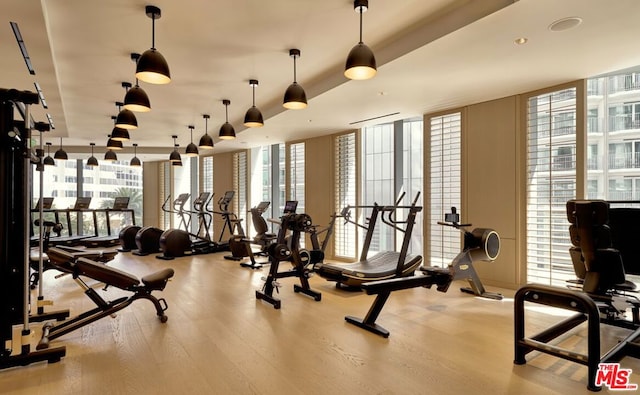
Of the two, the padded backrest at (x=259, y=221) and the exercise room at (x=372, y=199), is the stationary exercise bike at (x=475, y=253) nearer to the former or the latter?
the exercise room at (x=372, y=199)

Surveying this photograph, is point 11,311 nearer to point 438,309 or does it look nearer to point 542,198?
point 438,309

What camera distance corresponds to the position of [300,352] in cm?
310

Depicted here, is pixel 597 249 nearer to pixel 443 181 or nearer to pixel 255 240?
pixel 443 181

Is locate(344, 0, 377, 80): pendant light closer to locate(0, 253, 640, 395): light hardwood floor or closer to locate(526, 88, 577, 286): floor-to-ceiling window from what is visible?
locate(0, 253, 640, 395): light hardwood floor

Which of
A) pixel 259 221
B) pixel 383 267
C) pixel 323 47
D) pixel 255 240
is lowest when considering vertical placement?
pixel 383 267

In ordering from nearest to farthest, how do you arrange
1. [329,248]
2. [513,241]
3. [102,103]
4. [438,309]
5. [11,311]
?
[11,311]
[438,309]
[513,241]
[102,103]
[329,248]

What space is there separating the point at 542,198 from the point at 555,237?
543mm

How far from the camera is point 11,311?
2.84m

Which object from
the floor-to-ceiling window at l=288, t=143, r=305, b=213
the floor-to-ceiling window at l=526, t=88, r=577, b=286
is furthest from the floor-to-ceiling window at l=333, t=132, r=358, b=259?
the floor-to-ceiling window at l=526, t=88, r=577, b=286

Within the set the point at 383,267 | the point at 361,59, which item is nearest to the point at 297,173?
the point at 383,267

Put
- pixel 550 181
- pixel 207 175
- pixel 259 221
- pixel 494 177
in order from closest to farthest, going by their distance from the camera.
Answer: pixel 550 181, pixel 494 177, pixel 259 221, pixel 207 175

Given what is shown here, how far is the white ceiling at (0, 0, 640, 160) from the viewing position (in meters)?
3.09

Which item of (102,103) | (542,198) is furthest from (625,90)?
(102,103)

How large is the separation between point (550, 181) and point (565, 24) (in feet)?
7.95
